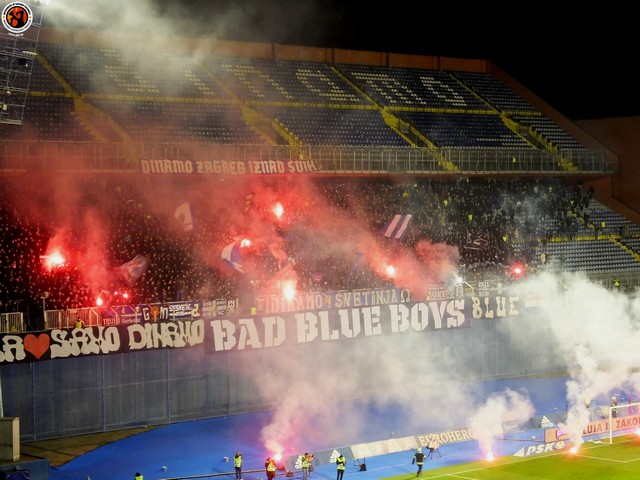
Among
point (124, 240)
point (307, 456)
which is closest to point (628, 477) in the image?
point (307, 456)

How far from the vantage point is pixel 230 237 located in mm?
34281

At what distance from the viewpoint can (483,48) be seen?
162 ft

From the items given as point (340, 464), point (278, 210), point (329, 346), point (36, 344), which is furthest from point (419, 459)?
point (278, 210)

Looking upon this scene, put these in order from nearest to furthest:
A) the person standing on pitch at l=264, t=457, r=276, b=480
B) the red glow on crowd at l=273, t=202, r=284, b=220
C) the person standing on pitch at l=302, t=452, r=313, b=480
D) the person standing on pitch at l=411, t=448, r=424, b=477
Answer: the person standing on pitch at l=264, t=457, r=276, b=480 → the person standing on pitch at l=302, t=452, r=313, b=480 → the person standing on pitch at l=411, t=448, r=424, b=477 → the red glow on crowd at l=273, t=202, r=284, b=220

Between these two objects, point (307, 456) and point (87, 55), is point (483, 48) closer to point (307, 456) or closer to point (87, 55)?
point (87, 55)

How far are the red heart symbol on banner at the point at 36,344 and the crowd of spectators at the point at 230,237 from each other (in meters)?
1.83

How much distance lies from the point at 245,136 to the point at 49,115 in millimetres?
7506

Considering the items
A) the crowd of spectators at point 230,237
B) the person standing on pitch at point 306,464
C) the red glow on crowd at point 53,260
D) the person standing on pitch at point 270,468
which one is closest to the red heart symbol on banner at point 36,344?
the crowd of spectators at point 230,237

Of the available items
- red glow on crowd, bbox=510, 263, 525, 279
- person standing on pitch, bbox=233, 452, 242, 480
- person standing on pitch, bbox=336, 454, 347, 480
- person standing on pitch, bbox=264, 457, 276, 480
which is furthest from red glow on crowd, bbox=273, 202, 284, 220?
person standing on pitch, bbox=264, 457, 276, 480

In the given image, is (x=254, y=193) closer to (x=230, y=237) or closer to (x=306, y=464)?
(x=230, y=237)

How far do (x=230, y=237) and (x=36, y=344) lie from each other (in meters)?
9.14

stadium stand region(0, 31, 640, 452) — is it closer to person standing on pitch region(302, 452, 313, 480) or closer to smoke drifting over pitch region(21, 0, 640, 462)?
smoke drifting over pitch region(21, 0, 640, 462)

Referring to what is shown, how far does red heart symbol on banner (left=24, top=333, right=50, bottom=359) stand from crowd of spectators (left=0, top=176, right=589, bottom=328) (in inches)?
72.2

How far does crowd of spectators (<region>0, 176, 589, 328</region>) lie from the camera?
3003 cm
